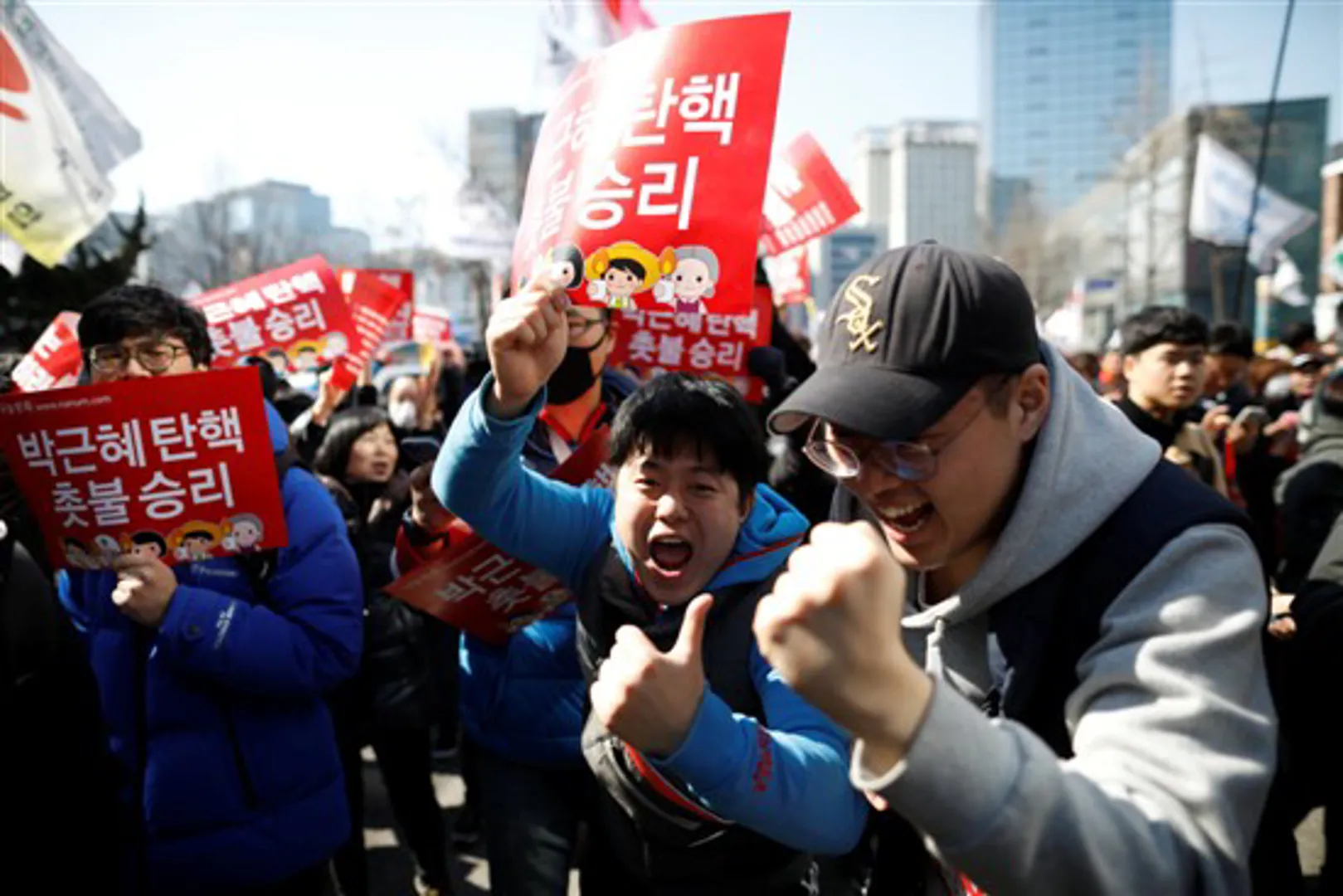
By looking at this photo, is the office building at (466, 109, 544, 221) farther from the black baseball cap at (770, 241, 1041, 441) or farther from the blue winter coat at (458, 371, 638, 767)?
the black baseball cap at (770, 241, 1041, 441)

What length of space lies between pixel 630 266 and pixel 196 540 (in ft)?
4.04

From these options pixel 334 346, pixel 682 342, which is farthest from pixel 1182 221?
pixel 334 346

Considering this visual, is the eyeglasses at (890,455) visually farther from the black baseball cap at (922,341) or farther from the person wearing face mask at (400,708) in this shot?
the person wearing face mask at (400,708)

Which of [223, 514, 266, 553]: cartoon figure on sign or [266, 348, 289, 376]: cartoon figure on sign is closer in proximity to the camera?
[223, 514, 266, 553]: cartoon figure on sign

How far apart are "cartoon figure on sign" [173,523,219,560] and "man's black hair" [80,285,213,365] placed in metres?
0.68

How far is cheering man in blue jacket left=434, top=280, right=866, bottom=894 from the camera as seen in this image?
1967 mm

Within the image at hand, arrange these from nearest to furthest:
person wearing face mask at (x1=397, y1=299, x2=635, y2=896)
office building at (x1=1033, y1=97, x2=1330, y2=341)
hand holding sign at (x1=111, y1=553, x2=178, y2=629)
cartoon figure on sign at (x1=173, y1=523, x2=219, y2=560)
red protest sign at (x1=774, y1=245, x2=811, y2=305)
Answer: hand holding sign at (x1=111, y1=553, x2=178, y2=629) → cartoon figure on sign at (x1=173, y1=523, x2=219, y2=560) → person wearing face mask at (x1=397, y1=299, x2=635, y2=896) → red protest sign at (x1=774, y1=245, x2=811, y2=305) → office building at (x1=1033, y1=97, x2=1330, y2=341)

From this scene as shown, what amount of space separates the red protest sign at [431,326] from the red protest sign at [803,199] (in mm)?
4236

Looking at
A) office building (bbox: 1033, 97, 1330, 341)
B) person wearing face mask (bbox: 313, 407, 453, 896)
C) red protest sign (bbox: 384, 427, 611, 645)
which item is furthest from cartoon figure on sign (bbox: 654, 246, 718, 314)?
office building (bbox: 1033, 97, 1330, 341)

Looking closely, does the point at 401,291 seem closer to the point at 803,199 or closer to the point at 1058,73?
the point at 803,199

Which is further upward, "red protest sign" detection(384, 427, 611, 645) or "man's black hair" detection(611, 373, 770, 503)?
"man's black hair" detection(611, 373, 770, 503)

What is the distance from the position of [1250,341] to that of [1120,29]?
202887mm

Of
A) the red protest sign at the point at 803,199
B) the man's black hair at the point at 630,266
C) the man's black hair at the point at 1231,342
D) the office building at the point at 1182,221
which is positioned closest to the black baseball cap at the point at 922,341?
the man's black hair at the point at 630,266

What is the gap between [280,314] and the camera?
5277 mm
